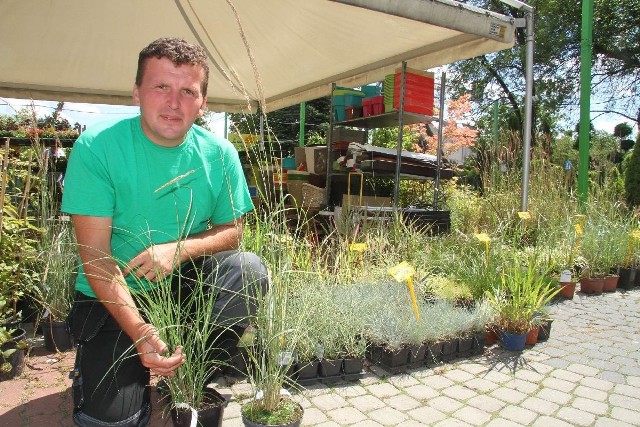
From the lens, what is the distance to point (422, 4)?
3205mm

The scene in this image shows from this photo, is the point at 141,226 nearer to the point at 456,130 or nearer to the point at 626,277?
the point at 626,277

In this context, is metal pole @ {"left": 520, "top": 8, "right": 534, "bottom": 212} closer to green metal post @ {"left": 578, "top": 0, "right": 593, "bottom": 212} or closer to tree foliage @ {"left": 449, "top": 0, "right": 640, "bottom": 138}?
green metal post @ {"left": 578, "top": 0, "right": 593, "bottom": 212}

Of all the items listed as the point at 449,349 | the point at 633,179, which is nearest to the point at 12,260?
the point at 449,349

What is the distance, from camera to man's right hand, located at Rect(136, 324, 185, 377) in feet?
4.66

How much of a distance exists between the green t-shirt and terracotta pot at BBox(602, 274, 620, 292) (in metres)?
4.11

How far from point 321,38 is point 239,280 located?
3.19 meters

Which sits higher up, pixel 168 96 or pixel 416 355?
pixel 168 96

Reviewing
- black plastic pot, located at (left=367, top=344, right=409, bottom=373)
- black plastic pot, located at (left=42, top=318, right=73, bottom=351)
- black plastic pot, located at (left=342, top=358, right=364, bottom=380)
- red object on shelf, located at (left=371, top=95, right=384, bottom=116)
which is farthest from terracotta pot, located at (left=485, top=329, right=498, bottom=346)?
red object on shelf, located at (left=371, top=95, right=384, bottom=116)

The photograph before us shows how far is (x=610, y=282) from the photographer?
461 cm

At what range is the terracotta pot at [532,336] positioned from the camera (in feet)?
9.98

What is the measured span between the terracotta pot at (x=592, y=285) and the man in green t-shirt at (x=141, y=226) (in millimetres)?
3856

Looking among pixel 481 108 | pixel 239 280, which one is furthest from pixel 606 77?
pixel 239 280

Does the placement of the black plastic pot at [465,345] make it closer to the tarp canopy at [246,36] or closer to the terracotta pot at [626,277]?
the tarp canopy at [246,36]

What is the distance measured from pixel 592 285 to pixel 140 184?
14.2ft
